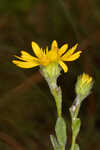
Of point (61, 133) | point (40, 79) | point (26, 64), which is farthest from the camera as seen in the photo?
point (40, 79)

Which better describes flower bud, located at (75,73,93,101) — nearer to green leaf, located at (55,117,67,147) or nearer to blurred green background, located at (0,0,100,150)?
green leaf, located at (55,117,67,147)

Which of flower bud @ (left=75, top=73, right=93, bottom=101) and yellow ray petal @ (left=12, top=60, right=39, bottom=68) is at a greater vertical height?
yellow ray petal @ (left=12, top=60, right=39, bottom=68)

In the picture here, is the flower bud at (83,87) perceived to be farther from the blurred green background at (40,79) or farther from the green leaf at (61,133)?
the blurred green background at (40,79)

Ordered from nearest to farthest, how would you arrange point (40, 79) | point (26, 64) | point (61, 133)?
point (61, 133)
point (26, 64)
point (40, 79)

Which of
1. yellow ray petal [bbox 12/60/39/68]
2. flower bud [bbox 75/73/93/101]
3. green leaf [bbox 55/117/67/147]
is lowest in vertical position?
green leaf [bbox 55/117/67/147]

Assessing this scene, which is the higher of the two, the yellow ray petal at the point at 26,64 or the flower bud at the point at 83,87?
the yellow ray petal at the point at 26,64

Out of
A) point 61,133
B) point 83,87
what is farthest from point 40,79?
point 61,133

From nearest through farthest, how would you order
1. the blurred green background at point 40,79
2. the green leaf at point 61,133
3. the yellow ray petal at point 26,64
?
the green leaf at point 61,133 < the yellow ray petal at point 26,64 < the blurred green background at point 40,79

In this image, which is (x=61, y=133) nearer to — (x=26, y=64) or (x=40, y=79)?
(x=26, y=64)

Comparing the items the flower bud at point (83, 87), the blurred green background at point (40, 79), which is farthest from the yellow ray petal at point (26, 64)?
the blurred green background at point (40, 79)

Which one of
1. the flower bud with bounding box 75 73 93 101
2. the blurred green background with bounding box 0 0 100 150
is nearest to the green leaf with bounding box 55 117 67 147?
the flower bud with bounding box 75 73 93 101
